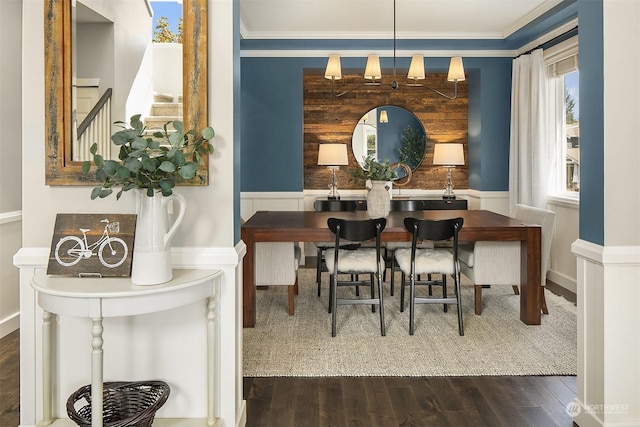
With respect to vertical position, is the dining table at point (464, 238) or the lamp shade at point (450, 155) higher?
the lamp shade at point (450, 155)

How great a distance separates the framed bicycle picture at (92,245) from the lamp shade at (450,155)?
474 cm

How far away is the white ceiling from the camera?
4.68m

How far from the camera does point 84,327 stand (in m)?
2.03

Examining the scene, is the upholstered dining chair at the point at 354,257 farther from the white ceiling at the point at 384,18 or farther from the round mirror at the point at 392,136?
the round mirror at the point at 392,136

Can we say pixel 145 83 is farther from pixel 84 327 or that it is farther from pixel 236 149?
pixel 84 327

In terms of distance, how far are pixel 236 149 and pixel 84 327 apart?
3.16 feet

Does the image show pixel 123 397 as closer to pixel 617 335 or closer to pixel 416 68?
pixel 617 335

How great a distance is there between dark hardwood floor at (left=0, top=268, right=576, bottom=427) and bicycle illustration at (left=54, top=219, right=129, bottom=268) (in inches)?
39.3

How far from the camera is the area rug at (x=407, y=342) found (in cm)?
293

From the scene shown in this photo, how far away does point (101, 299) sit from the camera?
1618 millimetres

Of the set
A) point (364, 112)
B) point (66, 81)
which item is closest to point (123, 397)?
point (66, 81)

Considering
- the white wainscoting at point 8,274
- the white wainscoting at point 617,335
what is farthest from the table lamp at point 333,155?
the white wainscoting at point 617,335

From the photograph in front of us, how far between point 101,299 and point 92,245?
34 cm

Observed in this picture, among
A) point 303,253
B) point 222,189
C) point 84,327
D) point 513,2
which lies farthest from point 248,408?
point 513,2
